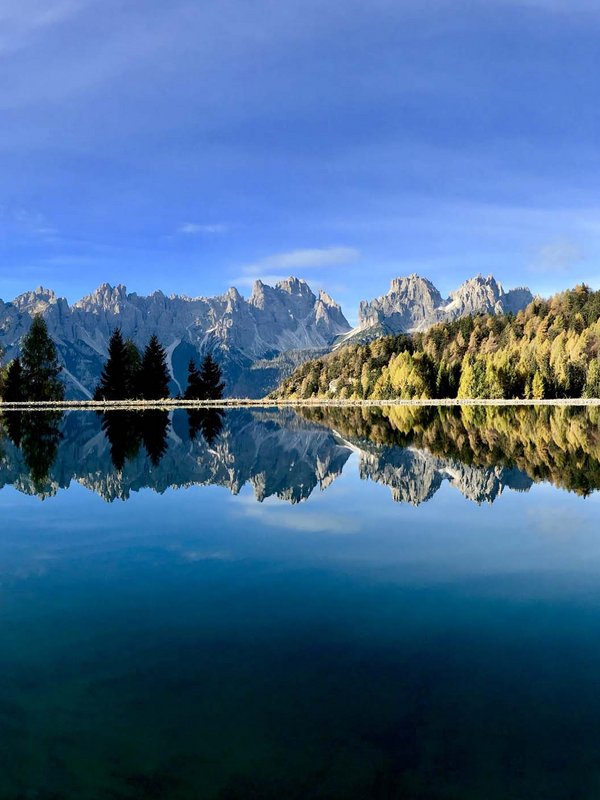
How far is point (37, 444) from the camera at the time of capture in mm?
43625

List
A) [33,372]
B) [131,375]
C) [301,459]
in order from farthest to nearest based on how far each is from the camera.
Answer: [131,375]
[33,372]
[301,459]

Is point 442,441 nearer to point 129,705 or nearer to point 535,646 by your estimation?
point 535,646

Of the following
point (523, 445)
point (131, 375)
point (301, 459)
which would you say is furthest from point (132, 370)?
point (523, 445)

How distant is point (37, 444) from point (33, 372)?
7976 centimetres

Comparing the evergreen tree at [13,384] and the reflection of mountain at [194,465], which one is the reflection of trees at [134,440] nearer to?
the reflection of mountain at [194,465]

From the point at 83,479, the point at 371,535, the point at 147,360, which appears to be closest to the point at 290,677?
the point at 371,535

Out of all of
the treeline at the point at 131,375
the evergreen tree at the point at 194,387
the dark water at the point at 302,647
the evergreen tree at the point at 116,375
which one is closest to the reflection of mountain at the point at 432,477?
the dark water at the point at 302,647

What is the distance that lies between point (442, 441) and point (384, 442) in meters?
3.90

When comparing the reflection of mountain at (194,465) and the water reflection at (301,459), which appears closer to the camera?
the water reflection at (301,459)

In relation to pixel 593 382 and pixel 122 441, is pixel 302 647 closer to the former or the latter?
pixel 122 441

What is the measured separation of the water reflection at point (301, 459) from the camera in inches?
1028

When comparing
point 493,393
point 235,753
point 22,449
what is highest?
point 493,393

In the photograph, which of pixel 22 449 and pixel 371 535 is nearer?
pixel 371 535

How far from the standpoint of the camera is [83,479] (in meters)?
28.5
